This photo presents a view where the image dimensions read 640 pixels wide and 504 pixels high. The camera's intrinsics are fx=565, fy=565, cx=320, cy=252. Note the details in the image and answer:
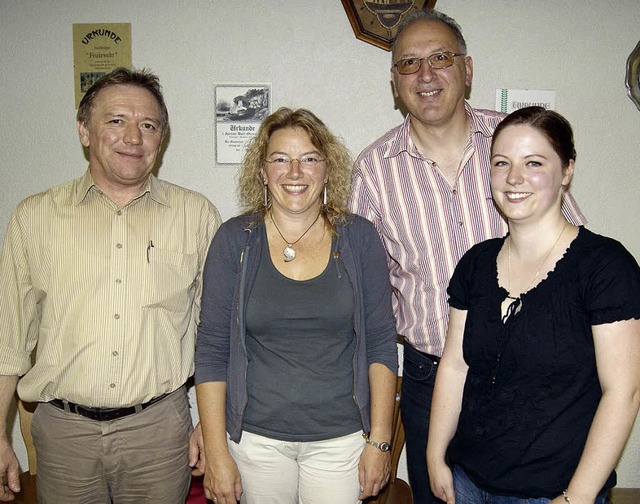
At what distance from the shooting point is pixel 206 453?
1.78 metres

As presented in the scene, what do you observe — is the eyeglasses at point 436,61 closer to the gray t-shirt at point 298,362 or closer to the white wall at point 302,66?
the white wall at point 302,66

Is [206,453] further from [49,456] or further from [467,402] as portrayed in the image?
[467,402]

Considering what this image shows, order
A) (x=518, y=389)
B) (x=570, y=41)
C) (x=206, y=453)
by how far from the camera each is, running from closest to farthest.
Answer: (x=518, y=389) < (x=206, y=453) < (x=570, y=41)

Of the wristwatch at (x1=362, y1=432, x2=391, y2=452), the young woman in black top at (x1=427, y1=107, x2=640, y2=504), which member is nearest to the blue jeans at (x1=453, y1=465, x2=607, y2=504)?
the young woman in black top at (x1=427, y1=107, x2=640, y2=504)

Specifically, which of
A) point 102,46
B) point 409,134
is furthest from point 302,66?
point 102,46

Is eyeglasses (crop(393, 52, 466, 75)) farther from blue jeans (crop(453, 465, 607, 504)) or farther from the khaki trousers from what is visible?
the khaki trousers

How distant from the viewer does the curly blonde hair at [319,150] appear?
1879mm

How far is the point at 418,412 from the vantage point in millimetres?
2020

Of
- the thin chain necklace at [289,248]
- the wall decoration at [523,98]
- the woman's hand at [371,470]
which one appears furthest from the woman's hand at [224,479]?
the wall decoration at [523,98]

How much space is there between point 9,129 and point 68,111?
0.29 m

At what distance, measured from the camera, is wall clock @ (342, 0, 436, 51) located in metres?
2.51

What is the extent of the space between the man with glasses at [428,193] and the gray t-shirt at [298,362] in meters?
0.34

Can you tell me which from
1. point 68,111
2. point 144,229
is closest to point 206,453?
point 144,229

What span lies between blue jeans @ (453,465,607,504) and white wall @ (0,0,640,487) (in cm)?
158
